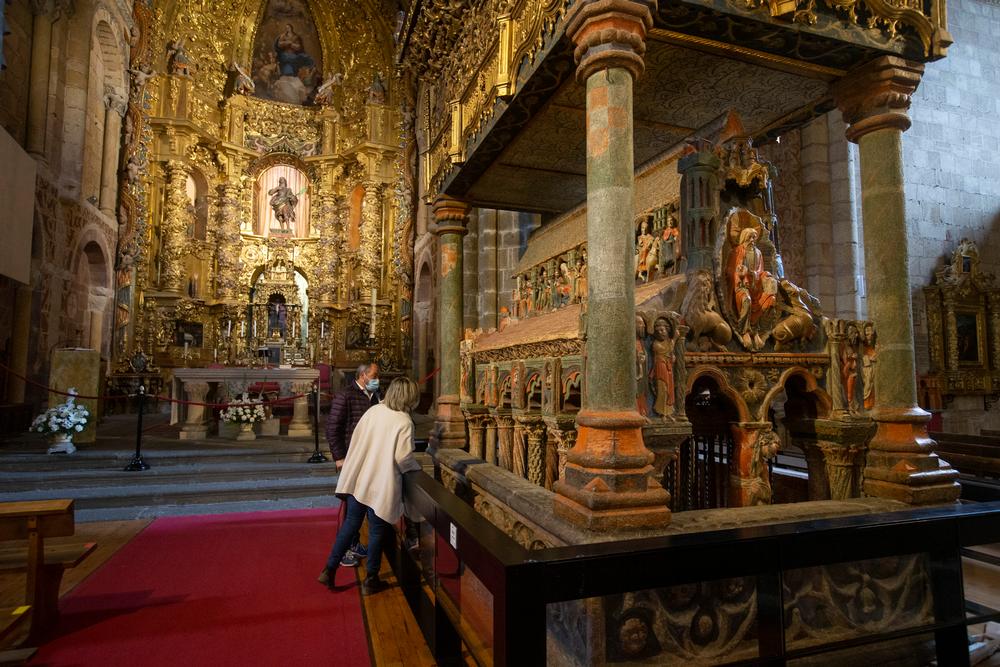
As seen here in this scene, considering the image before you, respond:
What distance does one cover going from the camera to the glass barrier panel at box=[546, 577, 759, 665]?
88.9 inches

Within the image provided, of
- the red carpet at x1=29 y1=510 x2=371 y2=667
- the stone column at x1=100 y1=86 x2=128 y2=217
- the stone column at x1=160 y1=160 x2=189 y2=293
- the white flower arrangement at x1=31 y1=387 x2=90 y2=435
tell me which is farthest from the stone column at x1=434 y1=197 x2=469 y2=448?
the stone column at x1=160 y1=160 x2=189 y2=293

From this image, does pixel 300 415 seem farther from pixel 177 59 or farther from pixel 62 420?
pixel 177 59

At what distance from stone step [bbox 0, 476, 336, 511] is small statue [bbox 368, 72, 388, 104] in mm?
13746

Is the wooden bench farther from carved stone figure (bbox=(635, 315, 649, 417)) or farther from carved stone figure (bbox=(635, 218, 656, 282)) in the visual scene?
carved stone figure (bbox=(635, 218, 656, 282))

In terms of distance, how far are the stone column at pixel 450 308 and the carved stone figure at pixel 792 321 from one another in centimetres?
336

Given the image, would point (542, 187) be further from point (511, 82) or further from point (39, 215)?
point (39, 215)

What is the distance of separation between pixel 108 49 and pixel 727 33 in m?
13.5

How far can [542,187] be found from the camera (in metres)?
6.05

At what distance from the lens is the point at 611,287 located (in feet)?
9.46

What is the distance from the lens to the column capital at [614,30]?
2.86 meters

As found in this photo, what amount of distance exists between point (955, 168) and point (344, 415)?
11.4 m

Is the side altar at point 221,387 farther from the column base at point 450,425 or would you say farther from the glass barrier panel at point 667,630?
the glass barrier panel at point 667,630

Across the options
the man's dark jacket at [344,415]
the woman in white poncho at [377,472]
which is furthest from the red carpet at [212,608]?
the man's dark jacket at [344,415]

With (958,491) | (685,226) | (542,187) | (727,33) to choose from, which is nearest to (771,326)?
(685,226)
